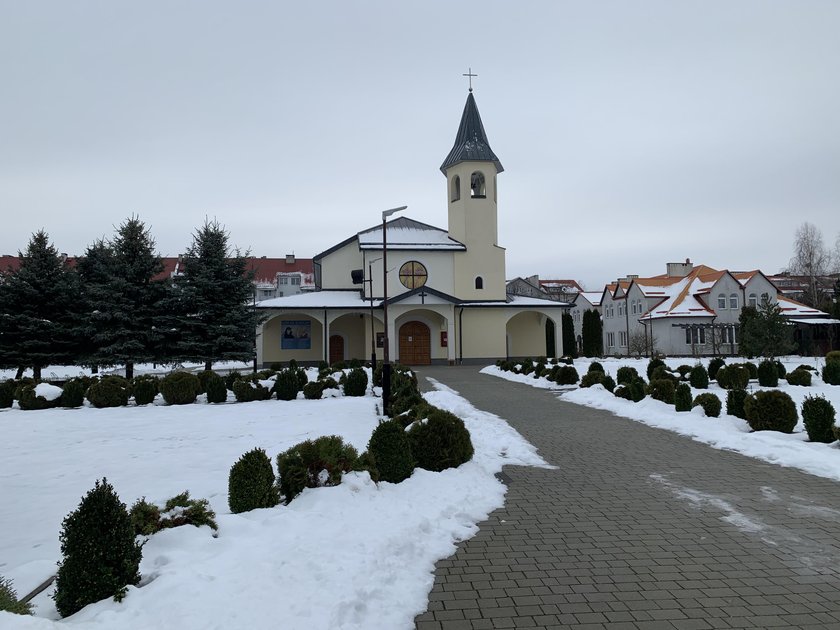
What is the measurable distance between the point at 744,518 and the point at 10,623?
6.12 meters

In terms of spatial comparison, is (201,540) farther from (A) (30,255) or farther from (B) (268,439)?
(A) (30,255)

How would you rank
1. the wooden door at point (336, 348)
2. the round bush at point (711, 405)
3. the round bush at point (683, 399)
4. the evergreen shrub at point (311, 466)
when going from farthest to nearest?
the wooden door at point (336, 348) < the round bush at point (683, 399) < the round bush at point (711, 405) < the evergreen shrub at point (311, 466)

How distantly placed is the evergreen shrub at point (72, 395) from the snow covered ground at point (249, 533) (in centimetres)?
525

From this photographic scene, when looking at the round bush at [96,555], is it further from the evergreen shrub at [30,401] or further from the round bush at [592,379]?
the round bush at [592,379]

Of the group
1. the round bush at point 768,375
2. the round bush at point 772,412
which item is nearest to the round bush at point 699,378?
the round bush at point 768,375

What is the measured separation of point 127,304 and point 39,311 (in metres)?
4.78

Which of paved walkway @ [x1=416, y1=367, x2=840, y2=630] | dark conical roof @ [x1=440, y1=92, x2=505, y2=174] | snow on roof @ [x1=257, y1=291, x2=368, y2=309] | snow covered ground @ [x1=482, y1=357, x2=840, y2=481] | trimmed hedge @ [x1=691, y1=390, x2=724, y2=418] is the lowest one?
paved walkway @ [x1=416, y1=367, x2=840, y2=630]

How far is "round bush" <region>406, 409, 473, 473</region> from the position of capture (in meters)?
7.46

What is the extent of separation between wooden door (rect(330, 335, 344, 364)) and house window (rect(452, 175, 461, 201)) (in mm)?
12432

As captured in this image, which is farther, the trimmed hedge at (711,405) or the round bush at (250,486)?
the trimmed hedge at (711,405)

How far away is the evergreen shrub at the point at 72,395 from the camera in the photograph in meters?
15.7

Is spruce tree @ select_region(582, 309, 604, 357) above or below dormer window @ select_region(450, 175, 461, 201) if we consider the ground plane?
below

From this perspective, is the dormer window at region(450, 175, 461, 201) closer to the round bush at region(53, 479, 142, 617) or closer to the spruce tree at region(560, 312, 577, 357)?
the spruce tree at region(560, 312, 577, 357)

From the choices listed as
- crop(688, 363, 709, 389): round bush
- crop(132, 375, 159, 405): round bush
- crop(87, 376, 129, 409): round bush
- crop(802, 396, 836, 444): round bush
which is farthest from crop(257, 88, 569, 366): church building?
crop(802, 396, 836, 444): round bush
